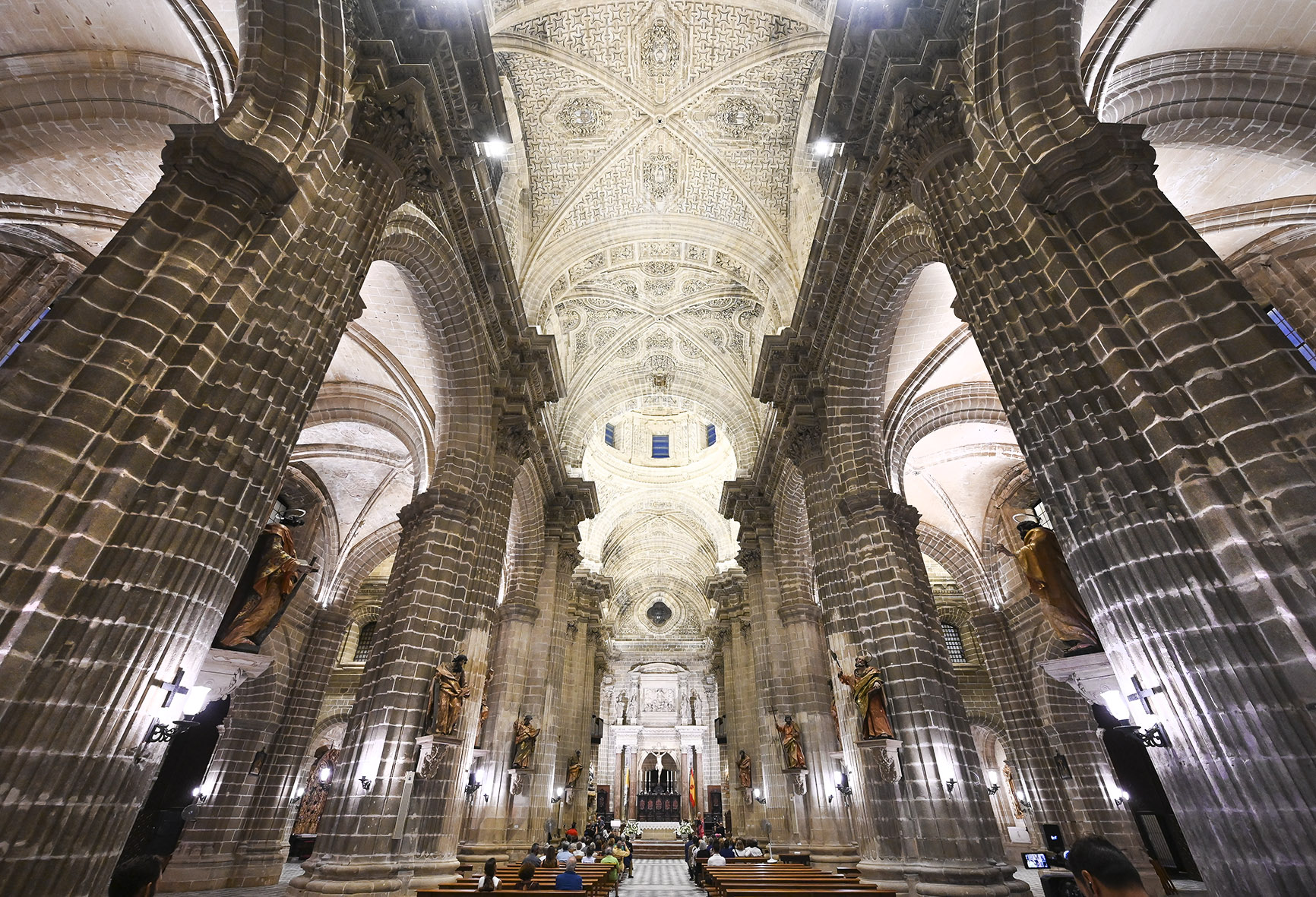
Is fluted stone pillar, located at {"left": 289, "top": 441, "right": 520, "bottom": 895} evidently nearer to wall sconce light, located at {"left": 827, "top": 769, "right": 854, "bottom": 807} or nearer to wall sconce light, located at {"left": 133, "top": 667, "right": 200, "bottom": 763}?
wall sconce light, located at {"left": 133, "top": 667, "right": 200, "bottom": 763}

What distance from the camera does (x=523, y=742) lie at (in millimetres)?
13305

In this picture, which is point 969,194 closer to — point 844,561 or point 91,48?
point 844,561

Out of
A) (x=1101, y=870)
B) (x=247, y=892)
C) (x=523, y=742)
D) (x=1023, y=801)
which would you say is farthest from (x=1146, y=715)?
(x=1023, y=801)

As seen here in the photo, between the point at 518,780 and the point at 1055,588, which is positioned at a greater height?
the point at 1055,588

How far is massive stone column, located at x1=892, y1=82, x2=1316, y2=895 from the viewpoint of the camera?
11.5 ft

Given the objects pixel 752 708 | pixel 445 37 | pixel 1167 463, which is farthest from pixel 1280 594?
pixel 752 708

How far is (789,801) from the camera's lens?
14.6m

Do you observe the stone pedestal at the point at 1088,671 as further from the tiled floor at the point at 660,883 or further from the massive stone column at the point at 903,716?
the tiled floor at the point at 660,883

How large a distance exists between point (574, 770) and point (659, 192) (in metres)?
19.1

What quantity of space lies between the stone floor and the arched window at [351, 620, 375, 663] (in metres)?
7.30

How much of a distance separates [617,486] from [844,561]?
17534 millimetres

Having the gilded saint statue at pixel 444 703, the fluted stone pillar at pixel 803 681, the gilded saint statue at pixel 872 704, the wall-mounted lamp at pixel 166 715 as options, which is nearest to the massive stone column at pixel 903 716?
the gilded saint statue at pixel 872 704

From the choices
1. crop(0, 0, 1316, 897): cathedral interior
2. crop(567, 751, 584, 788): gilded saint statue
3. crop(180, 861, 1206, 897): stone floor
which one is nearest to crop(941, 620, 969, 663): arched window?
crop(0, 0, 1316, 897): cathedral interior

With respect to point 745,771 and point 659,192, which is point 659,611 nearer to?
point 745,771
